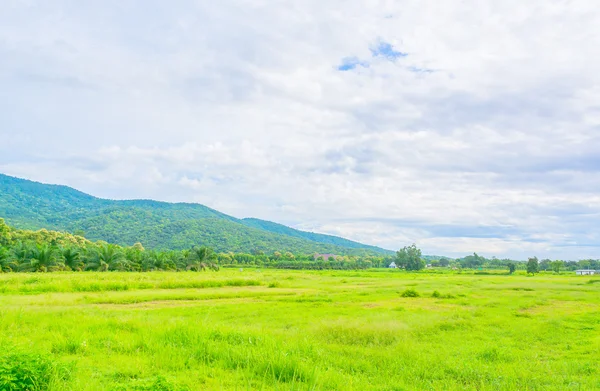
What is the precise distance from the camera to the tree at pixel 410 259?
124m

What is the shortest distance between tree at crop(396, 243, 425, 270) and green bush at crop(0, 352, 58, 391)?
405ft

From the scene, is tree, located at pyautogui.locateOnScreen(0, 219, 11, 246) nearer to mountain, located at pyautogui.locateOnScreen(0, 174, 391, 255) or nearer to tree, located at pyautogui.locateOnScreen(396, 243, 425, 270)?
mountain, located at pyautogui.locateOnScreen(0, 174, 391, 255)

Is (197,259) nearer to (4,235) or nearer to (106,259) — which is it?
(106,259)

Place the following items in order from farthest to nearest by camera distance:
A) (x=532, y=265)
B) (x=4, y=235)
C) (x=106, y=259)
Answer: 1. (x=532, y=265)
2. (x=4, y=235)
3. (x=106, y=259)

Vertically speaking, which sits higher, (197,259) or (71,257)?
(197,259)

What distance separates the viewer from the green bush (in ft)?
20.7

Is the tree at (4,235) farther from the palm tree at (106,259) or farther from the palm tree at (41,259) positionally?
the palm tree at (106,259)

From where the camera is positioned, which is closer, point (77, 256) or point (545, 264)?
point (77, 256)

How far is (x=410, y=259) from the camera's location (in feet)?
407

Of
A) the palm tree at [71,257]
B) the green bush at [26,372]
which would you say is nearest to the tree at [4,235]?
the palm tree at [71,257]

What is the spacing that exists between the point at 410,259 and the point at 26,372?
124119 mm

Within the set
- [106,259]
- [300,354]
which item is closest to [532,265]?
[106,259]

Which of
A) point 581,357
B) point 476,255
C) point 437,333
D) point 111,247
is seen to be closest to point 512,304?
point 437,333

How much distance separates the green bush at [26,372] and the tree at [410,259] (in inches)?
4863
